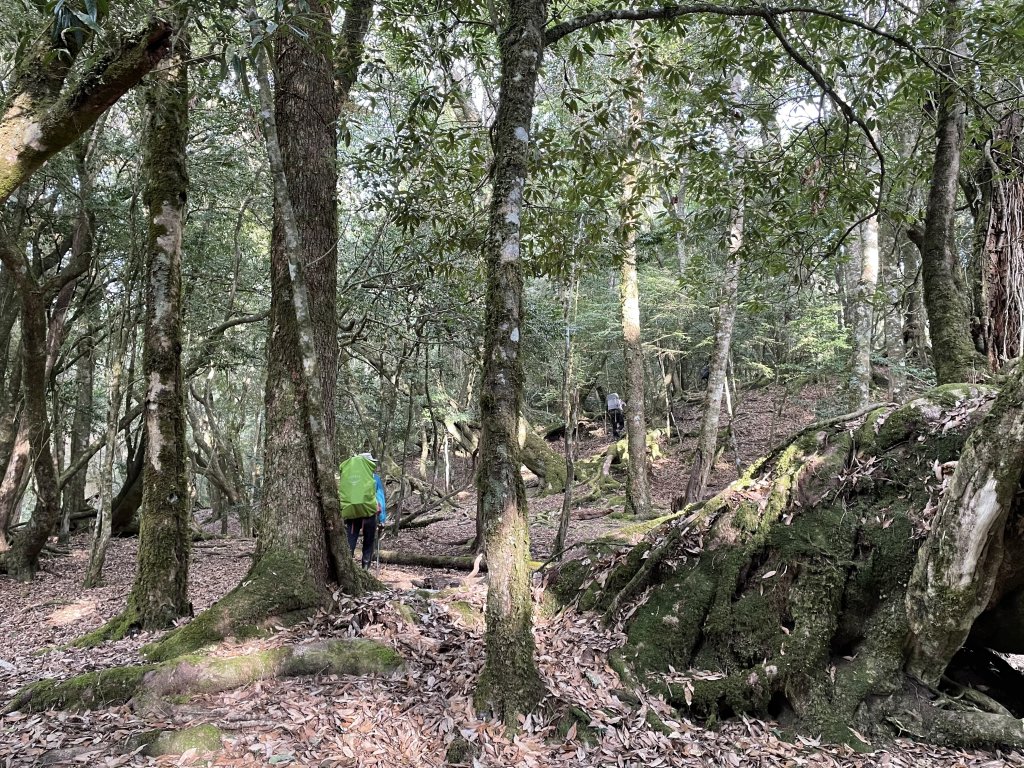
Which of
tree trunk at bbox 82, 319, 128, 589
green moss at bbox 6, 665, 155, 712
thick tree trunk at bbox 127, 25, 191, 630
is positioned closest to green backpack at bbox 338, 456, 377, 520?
thick tree trunk at bbox 127, 25, 191, 630

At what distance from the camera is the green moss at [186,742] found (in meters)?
3.44

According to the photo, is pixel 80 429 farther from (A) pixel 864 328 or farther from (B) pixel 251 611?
(A) pixel 864 328

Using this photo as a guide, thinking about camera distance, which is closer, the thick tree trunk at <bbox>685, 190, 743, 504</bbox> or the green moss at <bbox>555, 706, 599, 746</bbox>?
the green moss at <bbox>555, 706, 599, 746</bbox>

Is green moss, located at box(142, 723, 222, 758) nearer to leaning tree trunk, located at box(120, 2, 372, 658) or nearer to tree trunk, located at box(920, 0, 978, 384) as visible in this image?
leaning tree trunk, located at box(120, 2, 372, 658)

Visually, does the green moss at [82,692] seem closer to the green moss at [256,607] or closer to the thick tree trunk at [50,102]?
the green moss at [256,607]

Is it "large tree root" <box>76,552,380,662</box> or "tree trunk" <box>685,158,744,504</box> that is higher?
"tree trunk" <box>685,158,744,504</box>

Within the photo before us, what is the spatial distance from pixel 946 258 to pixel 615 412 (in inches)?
676

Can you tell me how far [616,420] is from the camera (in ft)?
76.2

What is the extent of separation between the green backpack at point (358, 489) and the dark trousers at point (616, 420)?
15.4 meters

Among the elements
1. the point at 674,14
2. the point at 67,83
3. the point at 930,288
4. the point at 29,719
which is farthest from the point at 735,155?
the point at 29,719

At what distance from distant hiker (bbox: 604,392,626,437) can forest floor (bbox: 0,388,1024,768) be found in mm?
17062

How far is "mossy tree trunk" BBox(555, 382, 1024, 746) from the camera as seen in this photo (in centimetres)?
396

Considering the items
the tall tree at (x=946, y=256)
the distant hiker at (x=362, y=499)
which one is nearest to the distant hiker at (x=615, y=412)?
the distant hiker at (x=362, y=499)

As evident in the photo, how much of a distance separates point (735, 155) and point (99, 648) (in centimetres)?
784
